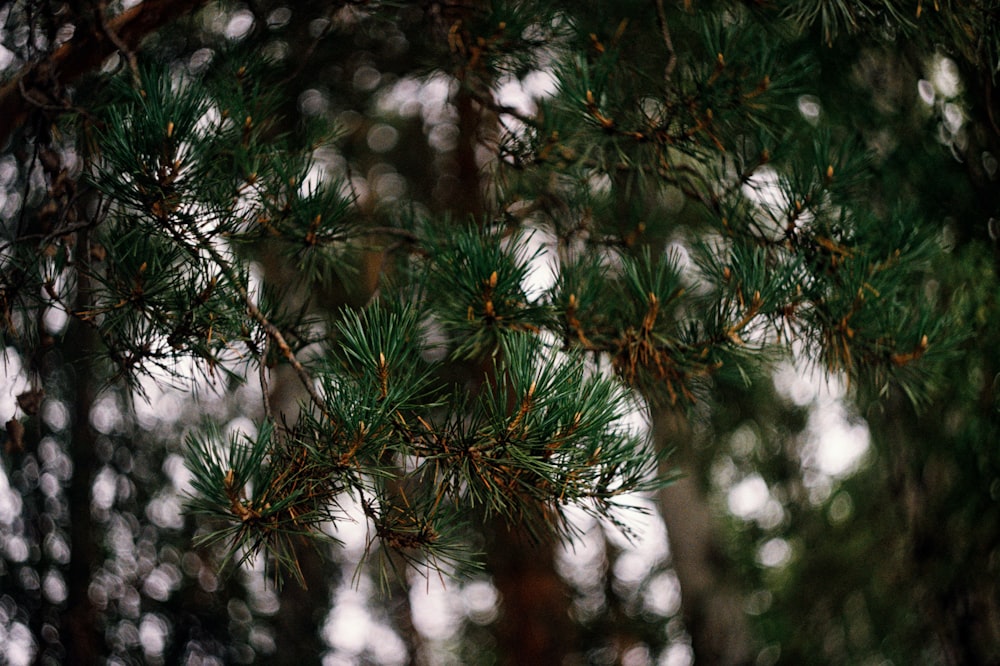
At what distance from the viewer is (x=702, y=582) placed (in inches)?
82.3

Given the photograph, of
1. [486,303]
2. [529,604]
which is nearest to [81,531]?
[529,604]

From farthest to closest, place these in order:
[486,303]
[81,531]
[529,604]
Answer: [529,604] < [81,531] < [486,303]

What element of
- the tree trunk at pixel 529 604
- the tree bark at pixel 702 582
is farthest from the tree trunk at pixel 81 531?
the tree bark at pixel 702 582

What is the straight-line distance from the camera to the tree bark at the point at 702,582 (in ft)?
6.52

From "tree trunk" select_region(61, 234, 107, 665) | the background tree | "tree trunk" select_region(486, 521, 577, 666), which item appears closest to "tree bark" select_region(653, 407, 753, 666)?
the background tree

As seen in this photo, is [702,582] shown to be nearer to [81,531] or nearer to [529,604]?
[529,604]

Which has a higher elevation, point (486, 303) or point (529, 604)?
point (529, 604)

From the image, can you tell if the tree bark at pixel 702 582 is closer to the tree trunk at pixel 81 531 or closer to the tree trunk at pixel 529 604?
the tree trunk at pixel 529 604

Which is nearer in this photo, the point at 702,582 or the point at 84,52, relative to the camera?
the point at 84,52

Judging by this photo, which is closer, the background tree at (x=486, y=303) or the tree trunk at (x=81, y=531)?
the background tree at (x=486, y=303)

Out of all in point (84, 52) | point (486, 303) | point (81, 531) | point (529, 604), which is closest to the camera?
point (486, 303)

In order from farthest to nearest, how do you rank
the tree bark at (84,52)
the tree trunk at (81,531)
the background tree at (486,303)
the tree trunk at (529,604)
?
the tree trunk at (529,604) < the tree trunk at (81,531) < the tree bark at (84,52) < the background tree at (486,303)

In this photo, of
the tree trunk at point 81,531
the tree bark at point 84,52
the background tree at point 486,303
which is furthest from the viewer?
the tree trunk at point 81,531

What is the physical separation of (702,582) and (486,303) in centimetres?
157
